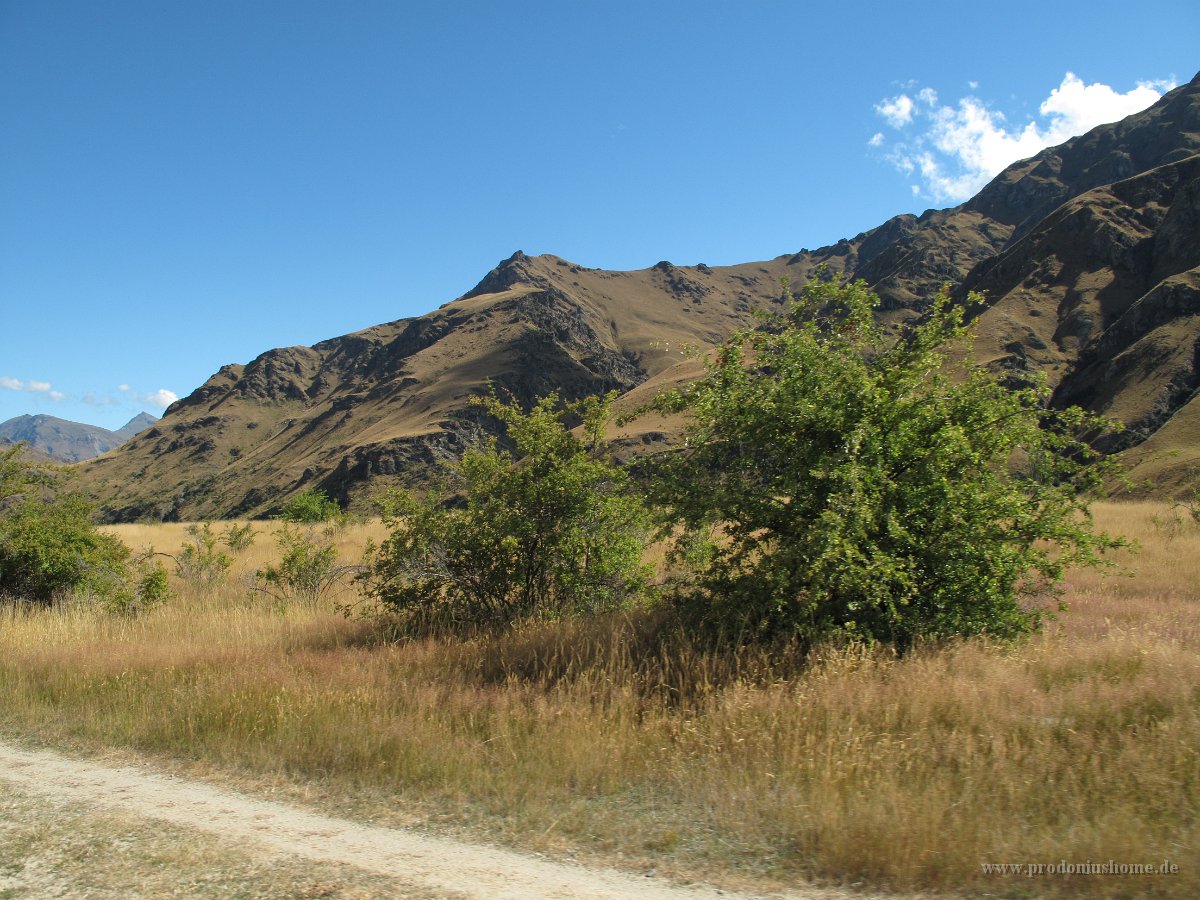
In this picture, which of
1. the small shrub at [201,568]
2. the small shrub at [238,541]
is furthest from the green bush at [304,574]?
the small shrub at [238,541]

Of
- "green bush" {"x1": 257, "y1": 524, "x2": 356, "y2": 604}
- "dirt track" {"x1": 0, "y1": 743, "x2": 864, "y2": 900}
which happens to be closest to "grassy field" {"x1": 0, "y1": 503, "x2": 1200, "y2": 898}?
"dirt track" {"x1": 0, "y1": 743, "x2": 864, "y2": 900}

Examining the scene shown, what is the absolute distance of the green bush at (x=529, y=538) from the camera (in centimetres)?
882

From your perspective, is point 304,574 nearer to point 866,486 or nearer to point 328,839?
point 328,839

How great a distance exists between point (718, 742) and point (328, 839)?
8.82ft

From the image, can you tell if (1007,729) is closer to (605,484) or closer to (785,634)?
(785,634)

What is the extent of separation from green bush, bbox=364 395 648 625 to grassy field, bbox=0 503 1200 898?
1017 millimetres

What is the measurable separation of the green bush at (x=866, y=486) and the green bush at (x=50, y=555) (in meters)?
11.0

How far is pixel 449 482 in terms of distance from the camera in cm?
978

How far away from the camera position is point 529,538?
29.1 feet

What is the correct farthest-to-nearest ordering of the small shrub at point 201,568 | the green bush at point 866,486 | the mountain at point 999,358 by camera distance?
the mountain at point 999,358
the small shrub at point 201,568
the green bush at point 866,486

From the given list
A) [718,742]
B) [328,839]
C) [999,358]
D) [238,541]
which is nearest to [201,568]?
[238,541]

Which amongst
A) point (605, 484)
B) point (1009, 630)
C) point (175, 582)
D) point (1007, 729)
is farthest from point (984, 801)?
point (175, 582)

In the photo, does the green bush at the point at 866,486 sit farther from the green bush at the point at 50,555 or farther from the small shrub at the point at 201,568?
the small shrub at the point at 201,568

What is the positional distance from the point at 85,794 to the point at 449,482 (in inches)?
210
